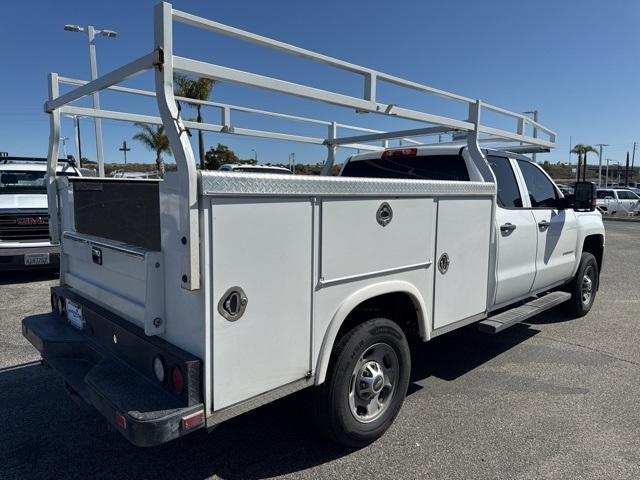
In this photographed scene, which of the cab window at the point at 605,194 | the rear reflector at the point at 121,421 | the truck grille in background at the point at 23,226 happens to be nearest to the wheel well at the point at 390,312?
the rear reflector at the point at 121,421

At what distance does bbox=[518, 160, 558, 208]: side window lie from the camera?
16.5 feet

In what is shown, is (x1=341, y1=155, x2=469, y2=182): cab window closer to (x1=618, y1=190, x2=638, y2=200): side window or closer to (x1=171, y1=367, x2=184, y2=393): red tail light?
(x1=171, y1=367, x2=184, y2=393): red tail light

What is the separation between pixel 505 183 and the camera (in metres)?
4.62

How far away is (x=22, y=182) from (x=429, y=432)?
30.9ft

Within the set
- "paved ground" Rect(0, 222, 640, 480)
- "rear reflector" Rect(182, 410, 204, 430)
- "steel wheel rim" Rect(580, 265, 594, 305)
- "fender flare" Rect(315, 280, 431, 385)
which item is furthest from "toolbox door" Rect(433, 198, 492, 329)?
"steel wheel rim" Rect(580, 265, 594, 305)

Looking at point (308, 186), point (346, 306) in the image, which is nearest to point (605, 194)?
point (346, 306)

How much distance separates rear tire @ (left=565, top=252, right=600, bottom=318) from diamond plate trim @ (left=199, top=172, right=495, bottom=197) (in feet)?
11.3

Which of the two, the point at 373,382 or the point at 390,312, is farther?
the point at 390,312

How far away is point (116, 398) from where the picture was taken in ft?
8.10

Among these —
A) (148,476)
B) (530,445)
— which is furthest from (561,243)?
(148,476)

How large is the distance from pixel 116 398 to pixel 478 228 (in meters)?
2.88

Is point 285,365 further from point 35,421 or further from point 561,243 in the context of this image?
point 561,243

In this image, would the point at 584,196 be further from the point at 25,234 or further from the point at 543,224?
the point at 25,234

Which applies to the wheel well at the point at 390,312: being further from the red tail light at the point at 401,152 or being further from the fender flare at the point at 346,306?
the red tail light at the point at 401,152
